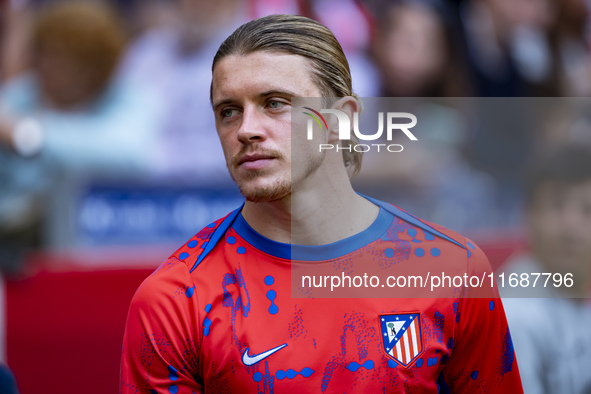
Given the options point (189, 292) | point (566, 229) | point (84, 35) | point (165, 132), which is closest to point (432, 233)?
point (189, 292)

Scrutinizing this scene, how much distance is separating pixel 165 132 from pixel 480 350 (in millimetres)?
3242

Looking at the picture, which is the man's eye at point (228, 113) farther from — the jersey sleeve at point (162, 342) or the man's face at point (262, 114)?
the jersey sleeve at point (162, 342)

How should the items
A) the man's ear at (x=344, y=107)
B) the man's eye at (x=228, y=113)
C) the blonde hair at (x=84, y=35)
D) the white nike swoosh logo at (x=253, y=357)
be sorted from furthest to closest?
1. the blonde hair at (x=84, y=35)
2. the man's ear at (x=344, y=107)
3. the man's eye at (x=228, y=113)
4. the white nike swoosh logo at (x=253, y=357)

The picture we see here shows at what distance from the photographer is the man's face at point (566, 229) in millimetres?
3275

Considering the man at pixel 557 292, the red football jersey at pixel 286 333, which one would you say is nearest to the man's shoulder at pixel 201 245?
the red football jersey at pixel 286 333

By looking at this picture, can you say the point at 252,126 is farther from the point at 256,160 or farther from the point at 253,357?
the point at 253,357

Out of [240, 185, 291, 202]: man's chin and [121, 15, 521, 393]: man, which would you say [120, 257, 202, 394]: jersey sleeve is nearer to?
[121, 15, 521, 393]: man

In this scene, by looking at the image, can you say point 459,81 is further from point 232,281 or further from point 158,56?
Answer: point 232,281

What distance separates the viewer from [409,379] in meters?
1.89

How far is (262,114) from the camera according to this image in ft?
6.25

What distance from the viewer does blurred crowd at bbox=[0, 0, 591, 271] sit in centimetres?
453

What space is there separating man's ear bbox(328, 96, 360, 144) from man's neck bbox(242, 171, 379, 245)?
0.13m

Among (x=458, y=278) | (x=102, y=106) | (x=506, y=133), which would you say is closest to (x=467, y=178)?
(x=506, y=133)

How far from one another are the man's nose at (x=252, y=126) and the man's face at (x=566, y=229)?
1.87 meters
